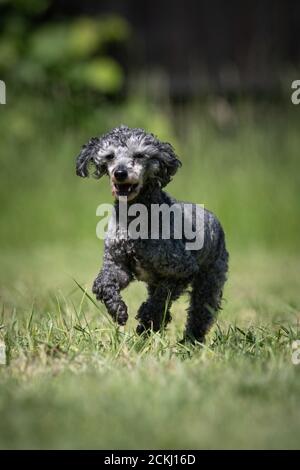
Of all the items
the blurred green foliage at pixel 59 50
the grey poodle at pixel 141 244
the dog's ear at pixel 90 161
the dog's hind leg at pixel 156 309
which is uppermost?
the blurred green foliage at pixel 59 50

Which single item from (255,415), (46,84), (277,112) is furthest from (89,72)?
(255,415)

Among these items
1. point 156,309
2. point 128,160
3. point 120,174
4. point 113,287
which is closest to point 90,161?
point 128,160

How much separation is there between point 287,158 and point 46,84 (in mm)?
3120

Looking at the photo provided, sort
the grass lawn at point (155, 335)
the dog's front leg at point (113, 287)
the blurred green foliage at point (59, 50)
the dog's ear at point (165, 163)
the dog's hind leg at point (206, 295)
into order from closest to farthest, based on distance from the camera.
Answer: the grass lawn at point (155, 335)
the dog's front leg at point (113, 287)
the dog's ear at point (165, 163)
the dog's hind leg at point (206, 295)
the blurred green foliage at point (59, 50)

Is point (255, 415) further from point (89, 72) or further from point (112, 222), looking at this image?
point (89, 72)

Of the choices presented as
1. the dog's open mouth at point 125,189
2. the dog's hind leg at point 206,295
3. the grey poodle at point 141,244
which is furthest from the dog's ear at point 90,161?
the dog's hind leg at point 206,295

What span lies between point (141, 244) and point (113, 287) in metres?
0.24

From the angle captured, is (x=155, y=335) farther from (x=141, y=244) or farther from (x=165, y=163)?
(x=165, y=163)

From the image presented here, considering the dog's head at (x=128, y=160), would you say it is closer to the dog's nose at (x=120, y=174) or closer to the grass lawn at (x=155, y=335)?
the dog's nose at (x=120, y=174)

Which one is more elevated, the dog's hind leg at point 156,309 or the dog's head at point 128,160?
the dog's head at point 128,160

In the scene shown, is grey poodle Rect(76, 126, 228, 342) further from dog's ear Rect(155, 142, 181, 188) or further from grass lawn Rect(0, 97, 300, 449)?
grass lawn Rect(0, 97, 300, 449)

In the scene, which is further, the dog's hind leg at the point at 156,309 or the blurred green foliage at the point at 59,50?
the blurred green foliage at the point at 59,50

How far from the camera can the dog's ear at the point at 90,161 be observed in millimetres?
4352

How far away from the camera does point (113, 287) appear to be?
4.18 m
